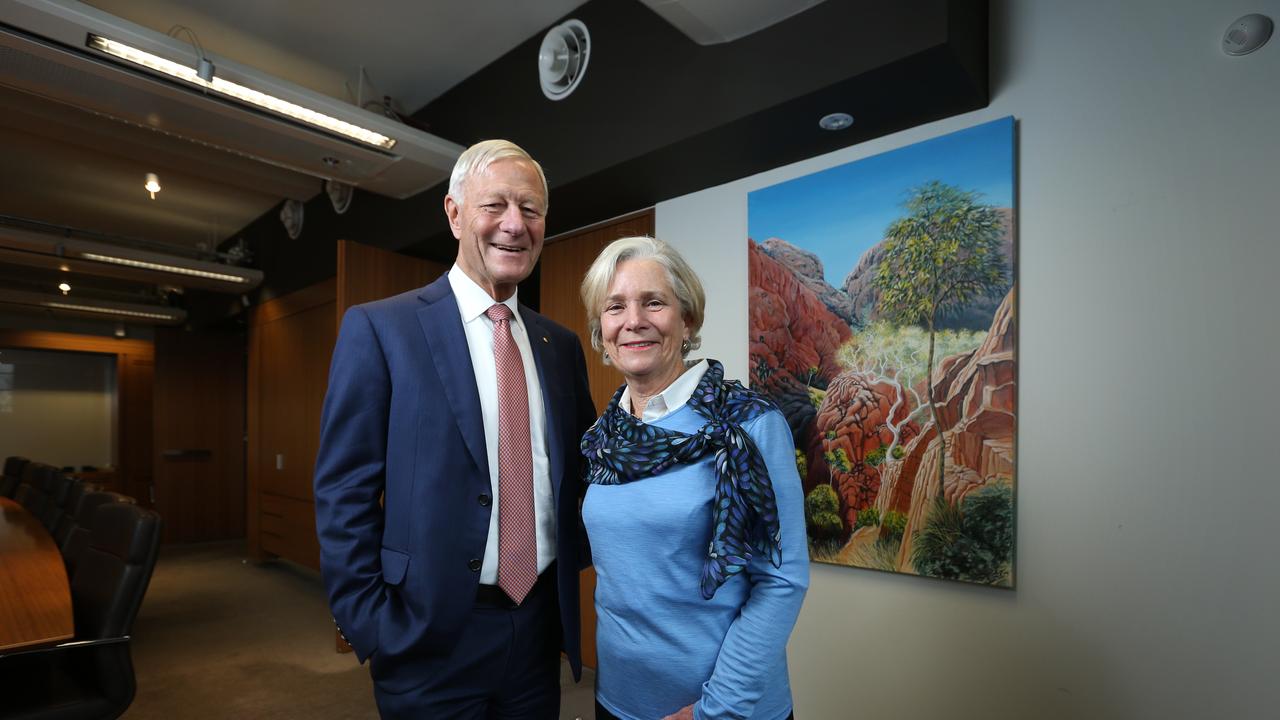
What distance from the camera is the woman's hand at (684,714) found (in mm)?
1267

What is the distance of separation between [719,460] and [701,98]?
1.98 m

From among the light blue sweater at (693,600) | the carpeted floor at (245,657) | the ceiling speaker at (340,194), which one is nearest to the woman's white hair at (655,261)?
the light blue sweater at (693,600)

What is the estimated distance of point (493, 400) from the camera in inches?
58.4

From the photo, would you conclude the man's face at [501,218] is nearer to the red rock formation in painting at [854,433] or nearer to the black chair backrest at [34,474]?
the red rock formation in painting at [854,433]

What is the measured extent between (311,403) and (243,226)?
2812 millimetres

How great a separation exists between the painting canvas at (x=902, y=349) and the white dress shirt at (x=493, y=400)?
1.64 metres

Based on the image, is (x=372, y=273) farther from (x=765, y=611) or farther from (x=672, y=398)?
(x=765, y=611)

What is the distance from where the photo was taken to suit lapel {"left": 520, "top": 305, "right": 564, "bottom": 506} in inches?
59.9

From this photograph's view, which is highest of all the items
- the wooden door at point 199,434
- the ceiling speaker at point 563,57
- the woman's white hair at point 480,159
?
the ceiling speaker at point 563,57

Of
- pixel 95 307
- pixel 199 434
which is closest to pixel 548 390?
pixel 95 307

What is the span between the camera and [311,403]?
6055mm

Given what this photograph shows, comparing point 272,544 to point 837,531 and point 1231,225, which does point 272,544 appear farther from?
point 1231,225

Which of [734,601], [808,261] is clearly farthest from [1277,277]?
[734,601]

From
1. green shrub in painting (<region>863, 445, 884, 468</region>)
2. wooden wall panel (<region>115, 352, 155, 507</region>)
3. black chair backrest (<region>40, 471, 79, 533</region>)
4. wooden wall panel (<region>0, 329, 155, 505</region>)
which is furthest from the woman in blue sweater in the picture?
wooden wall panel (<region>0, 329, 155, 505</region>)
